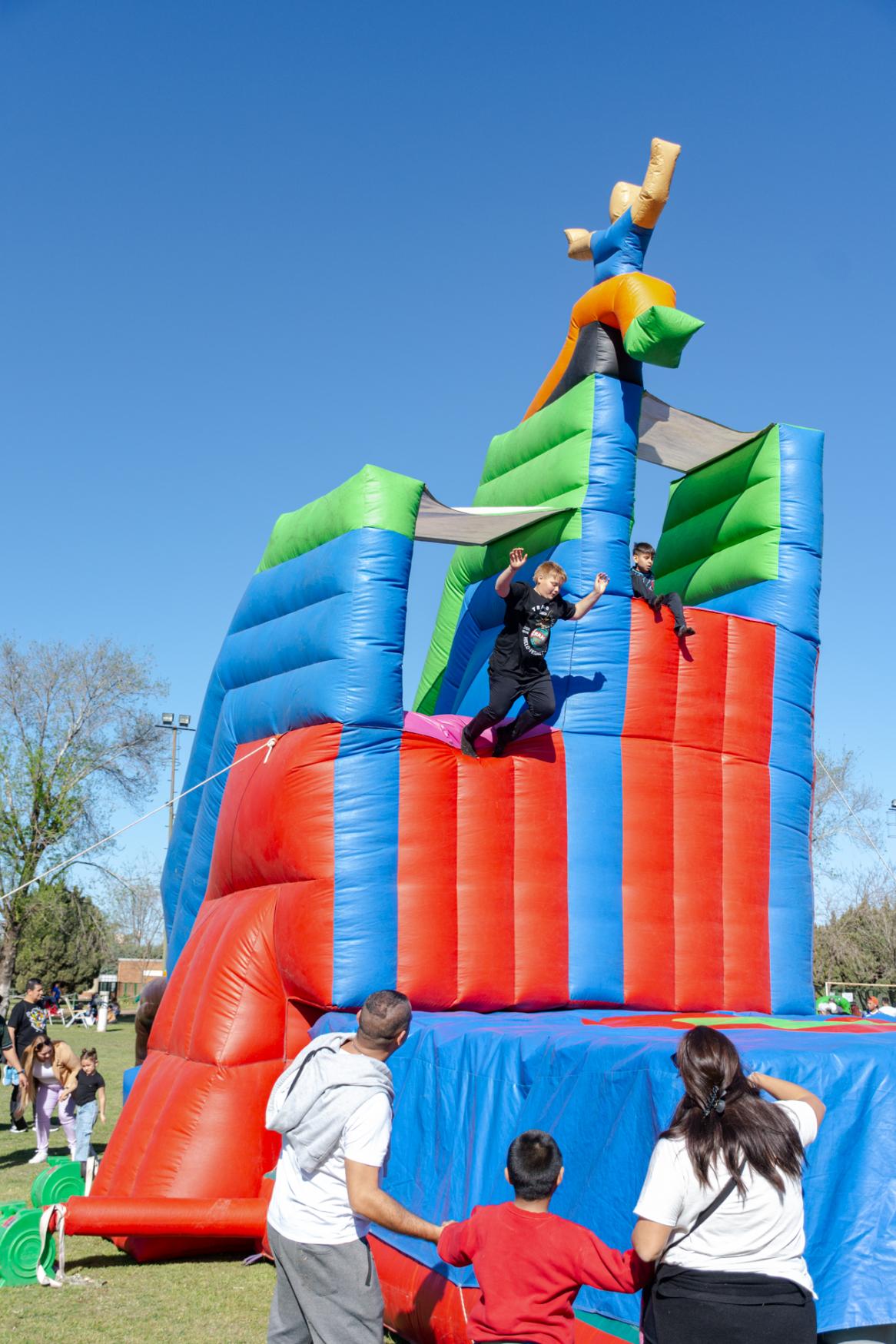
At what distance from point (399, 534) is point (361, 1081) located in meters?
4.38

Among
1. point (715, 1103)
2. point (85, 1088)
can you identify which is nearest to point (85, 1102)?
point (85, 1088)

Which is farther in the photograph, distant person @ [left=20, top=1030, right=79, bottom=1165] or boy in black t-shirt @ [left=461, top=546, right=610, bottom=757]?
distant person @ [left=20, top=1030, right=79, bottom=1165]

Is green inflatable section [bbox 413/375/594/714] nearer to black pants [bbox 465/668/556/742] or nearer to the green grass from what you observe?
black pants [bbox 465/668/556/742]

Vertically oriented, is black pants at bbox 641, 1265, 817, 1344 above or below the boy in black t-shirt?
below

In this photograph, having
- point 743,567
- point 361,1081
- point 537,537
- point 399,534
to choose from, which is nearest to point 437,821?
point 399,534

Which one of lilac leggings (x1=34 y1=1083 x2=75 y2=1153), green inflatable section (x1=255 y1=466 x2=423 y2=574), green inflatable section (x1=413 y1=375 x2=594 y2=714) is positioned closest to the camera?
green inflatable section (x1=255 y1=466 x2=423 y2=574)

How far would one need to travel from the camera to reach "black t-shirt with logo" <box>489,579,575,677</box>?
22.0ft

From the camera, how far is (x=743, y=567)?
8.27 meters

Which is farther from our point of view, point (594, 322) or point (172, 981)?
point (594, 322)

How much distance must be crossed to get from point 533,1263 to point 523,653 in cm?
434

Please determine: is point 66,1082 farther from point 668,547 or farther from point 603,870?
point 668,547

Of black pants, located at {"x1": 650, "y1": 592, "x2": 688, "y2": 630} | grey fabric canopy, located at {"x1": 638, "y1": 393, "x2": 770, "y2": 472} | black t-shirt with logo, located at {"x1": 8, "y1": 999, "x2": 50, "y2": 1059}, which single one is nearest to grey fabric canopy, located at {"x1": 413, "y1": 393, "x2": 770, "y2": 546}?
grey fabric canopy, located at {"x1": 638, "y1": 393, "x2": 770, "y2": 472}

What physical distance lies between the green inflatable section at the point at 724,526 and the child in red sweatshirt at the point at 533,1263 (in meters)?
6.02

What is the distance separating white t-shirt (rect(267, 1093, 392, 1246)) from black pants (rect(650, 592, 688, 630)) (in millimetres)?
4979
